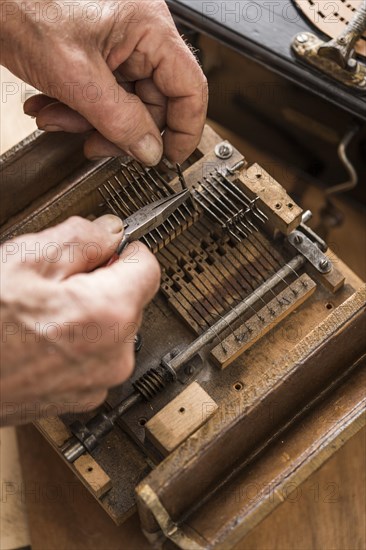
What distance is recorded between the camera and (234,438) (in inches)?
44.3

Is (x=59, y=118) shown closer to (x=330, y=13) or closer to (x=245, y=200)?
(x=245, y=200)

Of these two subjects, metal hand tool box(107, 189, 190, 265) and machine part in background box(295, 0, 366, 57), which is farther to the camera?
machine part in background box(295, 0, 366, 57)

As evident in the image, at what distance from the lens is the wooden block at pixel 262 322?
1.23 meters

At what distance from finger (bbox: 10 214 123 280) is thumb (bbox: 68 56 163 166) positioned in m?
0.17

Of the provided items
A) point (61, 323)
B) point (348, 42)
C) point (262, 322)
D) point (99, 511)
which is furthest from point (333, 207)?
point (61, 323)

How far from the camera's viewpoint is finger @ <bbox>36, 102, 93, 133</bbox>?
128 cm

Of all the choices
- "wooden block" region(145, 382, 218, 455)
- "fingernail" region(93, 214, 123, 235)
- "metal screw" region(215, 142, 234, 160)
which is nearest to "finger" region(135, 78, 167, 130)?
"metal screw" region(215, 142, 234, 160)

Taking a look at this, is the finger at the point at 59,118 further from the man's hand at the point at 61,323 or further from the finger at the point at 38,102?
the man's hand at the point at 61,323

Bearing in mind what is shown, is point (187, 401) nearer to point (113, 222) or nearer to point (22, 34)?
point (113, 222)

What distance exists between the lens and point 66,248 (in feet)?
3.45

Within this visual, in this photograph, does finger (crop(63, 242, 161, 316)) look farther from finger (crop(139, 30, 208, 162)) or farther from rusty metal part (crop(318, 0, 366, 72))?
rusty metal part (crop(318, 0, 366, 72))

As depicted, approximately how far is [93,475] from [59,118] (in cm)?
56

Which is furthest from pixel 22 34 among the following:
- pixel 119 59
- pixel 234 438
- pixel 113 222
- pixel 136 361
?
pixel 234 438

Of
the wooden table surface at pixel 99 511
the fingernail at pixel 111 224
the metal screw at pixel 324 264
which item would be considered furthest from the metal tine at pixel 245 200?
the wooden table surface at pixel 99 511
